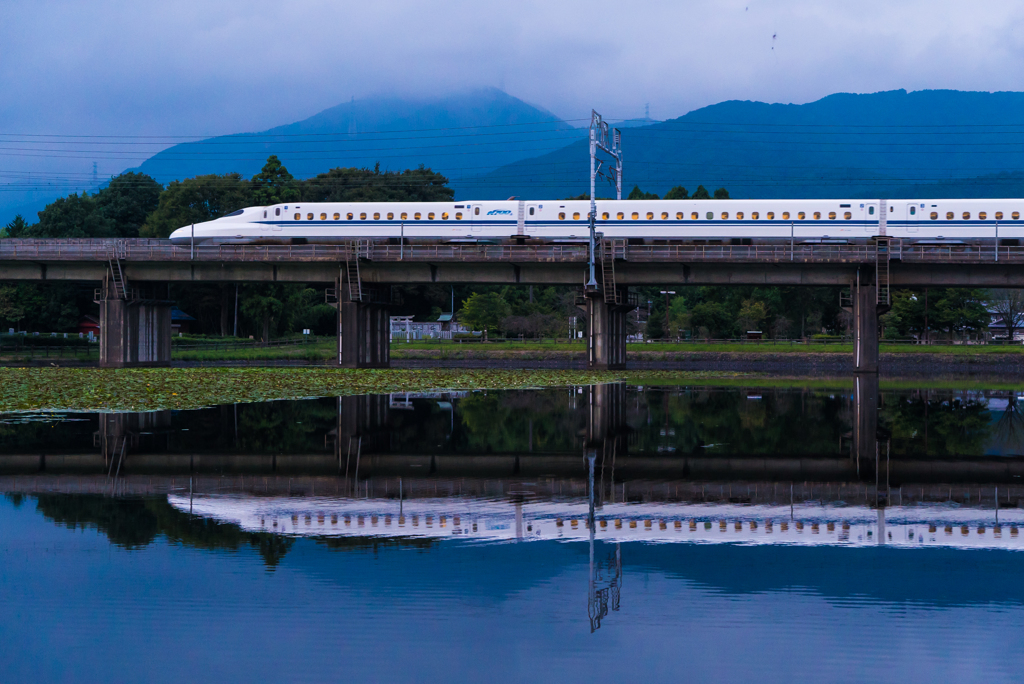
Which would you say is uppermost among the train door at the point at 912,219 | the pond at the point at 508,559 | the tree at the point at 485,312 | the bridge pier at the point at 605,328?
the train door at the point at 912,219

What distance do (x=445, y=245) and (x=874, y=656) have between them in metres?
58.9

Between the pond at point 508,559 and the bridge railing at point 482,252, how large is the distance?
3689cm

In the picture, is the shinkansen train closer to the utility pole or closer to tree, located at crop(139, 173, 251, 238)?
the utility pole

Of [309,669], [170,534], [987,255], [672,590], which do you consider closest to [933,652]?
[672,590]

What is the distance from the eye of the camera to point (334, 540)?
1282 cm

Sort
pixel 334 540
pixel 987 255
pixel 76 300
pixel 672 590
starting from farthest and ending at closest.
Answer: pixel 76 300
pixel 987 255
pixel 334 540
pixel 672 590

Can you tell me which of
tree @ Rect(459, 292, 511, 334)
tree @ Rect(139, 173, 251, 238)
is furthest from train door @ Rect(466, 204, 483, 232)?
tree @ Rect(139, 173, 251, 238)

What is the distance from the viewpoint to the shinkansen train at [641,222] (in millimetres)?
60219

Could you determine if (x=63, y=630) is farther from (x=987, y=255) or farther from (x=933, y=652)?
(x=987, y=255)

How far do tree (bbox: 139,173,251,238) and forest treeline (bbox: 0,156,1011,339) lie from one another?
0.53 ft

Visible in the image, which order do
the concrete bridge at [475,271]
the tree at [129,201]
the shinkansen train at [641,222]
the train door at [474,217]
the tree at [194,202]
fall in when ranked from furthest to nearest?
1. the tree at [129,201]
2. the tree at [194,202]
3. the train door at [474,217]
4. the concrete bridge at [475,271]
5. the shinkansen train at [641,222]

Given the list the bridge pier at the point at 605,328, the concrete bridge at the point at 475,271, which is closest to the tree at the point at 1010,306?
the concrete bridge at the point at 475,271

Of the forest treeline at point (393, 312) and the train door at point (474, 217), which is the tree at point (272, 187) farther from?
the train door at point (474, 217)

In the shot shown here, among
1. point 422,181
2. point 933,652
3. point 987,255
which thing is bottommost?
point 933,652
